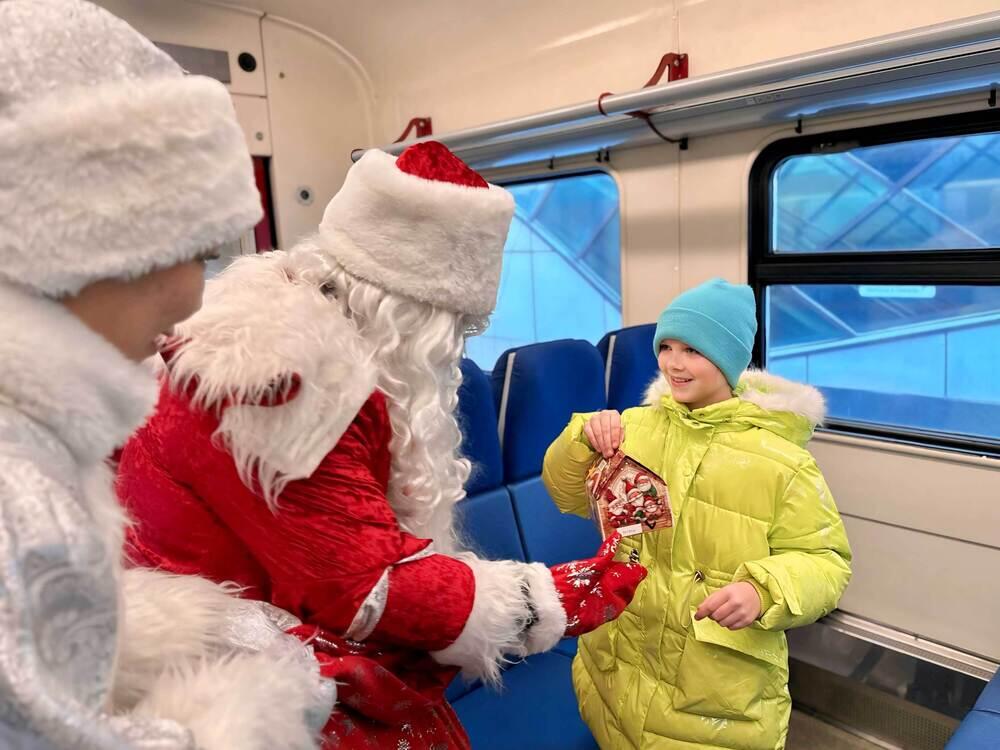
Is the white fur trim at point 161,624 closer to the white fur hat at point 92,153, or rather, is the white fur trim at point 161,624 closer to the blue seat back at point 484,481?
the white fur hat at point 92,153

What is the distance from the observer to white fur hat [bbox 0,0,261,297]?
53 centimetres

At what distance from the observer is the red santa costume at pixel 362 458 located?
882 mm

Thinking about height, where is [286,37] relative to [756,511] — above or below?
above

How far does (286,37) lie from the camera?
158 inches

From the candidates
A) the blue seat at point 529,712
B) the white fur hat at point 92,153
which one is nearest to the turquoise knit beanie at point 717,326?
the blue seat at point 529,712

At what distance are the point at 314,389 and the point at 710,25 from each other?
103 inches

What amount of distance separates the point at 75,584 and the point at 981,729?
7.09 ft

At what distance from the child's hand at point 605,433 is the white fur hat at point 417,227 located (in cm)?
57

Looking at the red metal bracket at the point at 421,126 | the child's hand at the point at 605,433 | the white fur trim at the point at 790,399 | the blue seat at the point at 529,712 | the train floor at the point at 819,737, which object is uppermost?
the red metal bracket at the point at 421,126

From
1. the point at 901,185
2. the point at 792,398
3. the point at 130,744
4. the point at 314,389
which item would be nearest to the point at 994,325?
the point at 901,185

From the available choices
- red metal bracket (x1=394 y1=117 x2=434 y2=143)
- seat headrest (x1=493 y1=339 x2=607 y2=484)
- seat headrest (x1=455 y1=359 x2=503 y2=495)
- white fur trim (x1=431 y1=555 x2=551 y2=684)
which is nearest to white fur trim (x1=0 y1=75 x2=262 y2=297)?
white fur trim (x1=431 y1=555 x2=551 y2=684)

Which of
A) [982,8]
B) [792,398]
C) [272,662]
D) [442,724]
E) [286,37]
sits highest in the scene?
[286,37]

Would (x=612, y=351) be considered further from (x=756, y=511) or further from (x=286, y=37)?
(x=286, y=37)

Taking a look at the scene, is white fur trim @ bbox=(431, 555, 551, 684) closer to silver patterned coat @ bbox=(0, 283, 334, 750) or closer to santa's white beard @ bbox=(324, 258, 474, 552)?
santa's white beard @ bbox=(324, 258, 474, 552)
